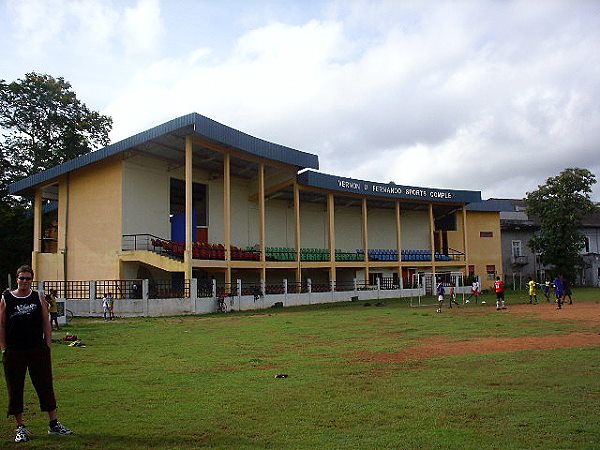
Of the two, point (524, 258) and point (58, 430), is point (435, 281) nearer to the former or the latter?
point (524, 258)

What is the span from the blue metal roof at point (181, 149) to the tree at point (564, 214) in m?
25.4

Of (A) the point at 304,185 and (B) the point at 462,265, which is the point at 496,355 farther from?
(B) the point at 462,265

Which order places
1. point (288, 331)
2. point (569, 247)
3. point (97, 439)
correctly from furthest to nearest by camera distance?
point (569, 247) < point (288, 331) < point (97, 439)

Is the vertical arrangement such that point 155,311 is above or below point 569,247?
below

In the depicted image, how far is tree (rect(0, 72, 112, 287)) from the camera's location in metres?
38.4

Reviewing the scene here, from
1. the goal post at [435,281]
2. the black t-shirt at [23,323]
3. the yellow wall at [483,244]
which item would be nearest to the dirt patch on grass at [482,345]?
the black t-shirt at [23,323]

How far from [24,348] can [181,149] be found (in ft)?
88.9

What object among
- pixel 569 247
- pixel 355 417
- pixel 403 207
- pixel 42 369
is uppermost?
pixel 403 207

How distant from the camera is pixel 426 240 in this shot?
169ft

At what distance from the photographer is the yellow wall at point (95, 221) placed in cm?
3080

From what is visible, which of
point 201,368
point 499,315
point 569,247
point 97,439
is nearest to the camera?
point 97,439

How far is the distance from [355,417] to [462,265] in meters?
44.6

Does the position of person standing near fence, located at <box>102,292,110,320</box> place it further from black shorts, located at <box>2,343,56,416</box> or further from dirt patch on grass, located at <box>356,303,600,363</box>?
black shorts, located at <box>2,343,56,416</box>

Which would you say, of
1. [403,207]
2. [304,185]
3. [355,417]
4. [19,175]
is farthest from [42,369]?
[403,207]
